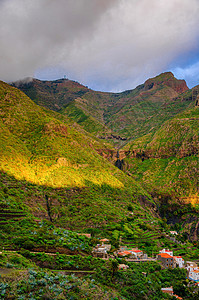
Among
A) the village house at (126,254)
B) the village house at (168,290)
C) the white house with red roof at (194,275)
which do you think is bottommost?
the white house with red roof at (194,275)

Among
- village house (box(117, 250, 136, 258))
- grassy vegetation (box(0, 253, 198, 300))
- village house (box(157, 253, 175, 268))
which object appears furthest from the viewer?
village house (box(157, 253, 175, 268))

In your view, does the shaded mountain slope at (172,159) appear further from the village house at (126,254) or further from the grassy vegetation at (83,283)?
the grassy vegetation at (83,283)

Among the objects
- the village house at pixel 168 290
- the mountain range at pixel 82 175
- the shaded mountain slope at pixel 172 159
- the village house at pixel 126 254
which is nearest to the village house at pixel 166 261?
the village house at pixel 126 254

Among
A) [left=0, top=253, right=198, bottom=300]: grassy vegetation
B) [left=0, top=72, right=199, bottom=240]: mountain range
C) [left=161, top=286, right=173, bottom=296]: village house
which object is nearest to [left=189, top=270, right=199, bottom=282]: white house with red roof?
[left=0, top=253, right=198, bottom=300]: grassy vegetation

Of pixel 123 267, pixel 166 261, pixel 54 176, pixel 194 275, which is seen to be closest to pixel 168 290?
pixel 123 267

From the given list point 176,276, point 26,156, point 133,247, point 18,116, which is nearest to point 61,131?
point 18,116

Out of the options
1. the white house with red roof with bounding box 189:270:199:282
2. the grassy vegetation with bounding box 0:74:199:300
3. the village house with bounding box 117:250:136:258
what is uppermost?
the grassy vegetation with bounding box 0:74:199:300

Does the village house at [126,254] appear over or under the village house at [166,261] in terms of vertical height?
over

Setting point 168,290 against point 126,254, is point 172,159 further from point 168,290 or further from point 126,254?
point 168,290

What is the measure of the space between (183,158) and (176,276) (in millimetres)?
94927

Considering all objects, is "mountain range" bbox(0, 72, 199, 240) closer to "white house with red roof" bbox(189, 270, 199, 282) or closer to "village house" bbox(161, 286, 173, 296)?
"white house with red roof" bbox(189, 270, 199, 282)

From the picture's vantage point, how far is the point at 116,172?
362 ft

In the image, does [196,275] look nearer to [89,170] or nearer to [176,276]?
[176,276]

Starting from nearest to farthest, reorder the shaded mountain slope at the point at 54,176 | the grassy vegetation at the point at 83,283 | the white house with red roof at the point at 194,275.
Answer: the grassy vegetation at the point at 83,283 → the white house with red roof at the point at 194,275 → the shaded mountain slope at the point at 54,176
